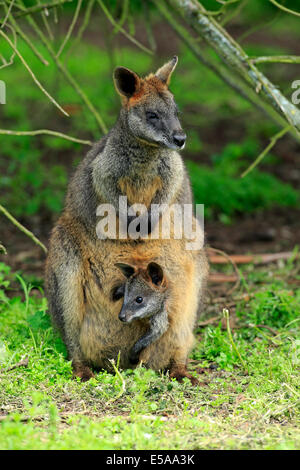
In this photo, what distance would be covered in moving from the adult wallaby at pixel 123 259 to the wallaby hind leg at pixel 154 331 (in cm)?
8

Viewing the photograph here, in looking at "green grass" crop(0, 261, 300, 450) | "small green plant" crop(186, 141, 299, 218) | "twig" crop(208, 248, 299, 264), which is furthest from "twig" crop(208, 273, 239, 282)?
"small green plant" crop(186, 141, 299, 218)

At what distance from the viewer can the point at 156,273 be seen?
15.8 feet

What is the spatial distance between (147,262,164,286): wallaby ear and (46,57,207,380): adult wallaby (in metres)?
0.11

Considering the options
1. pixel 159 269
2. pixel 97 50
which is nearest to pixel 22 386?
pixel 159 269

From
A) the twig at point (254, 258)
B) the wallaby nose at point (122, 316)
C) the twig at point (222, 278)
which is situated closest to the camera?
the wallaby nose at point (122, 316)

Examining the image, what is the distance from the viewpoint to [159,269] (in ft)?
15.7

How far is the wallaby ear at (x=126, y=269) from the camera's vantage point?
4773 mm

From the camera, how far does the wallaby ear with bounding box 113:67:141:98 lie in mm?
4828

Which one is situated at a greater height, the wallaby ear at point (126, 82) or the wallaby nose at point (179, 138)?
the wallaby ear at point (126, 82)

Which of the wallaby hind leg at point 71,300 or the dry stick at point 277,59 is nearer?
the wallaby hind leg at point 71,300

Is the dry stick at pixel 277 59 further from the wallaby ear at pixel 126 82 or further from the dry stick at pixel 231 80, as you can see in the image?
the wallaby ear at pixel 126 82

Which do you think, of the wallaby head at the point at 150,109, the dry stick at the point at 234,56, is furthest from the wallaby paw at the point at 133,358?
the dry stick at the point at 234,56

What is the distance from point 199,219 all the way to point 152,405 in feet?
5.81
